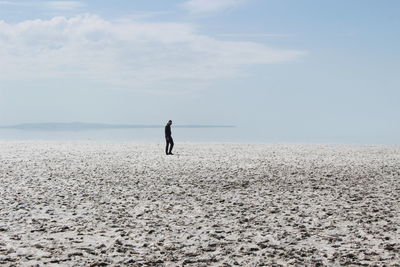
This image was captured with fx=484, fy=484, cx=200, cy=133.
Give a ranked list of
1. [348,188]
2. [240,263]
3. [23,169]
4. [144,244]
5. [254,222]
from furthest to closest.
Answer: [23,169] < [348,188] < [254,222] < [144,244] < [240,263]

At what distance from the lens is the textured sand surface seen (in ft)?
29.9

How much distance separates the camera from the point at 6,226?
37.2 ft

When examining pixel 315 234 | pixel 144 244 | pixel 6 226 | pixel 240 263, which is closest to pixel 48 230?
pixel 6 226

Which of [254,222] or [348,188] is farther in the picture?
→ [348,188]

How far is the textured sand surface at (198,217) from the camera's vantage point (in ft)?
29.9

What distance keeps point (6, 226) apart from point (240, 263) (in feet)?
19.4

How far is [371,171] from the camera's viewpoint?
23.2 metres

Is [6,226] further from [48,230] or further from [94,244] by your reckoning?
[94,244]

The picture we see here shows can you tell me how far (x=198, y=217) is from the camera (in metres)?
12.5

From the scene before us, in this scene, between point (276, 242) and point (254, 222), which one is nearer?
point (276, 242)

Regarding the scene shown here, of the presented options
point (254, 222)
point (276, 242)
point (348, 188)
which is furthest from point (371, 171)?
point (276, 242)

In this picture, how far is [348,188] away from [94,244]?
10869 mm

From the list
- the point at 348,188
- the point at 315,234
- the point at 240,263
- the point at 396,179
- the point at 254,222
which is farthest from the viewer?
Result: the point at 396,179

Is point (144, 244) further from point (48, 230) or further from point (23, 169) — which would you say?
point (23, 169)
